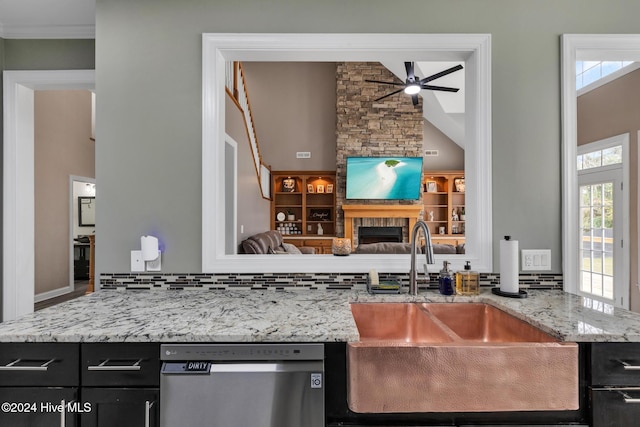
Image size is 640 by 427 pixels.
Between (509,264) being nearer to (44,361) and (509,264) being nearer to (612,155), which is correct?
(44,361)

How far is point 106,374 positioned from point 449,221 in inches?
299

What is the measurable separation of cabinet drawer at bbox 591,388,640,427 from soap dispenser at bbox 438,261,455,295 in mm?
671

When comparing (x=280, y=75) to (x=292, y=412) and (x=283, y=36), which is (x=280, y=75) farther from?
(x=292, y=412)

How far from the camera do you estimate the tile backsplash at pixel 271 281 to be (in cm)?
183

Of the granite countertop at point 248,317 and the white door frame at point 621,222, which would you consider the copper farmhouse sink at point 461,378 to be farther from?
the white door frame at point 621,222

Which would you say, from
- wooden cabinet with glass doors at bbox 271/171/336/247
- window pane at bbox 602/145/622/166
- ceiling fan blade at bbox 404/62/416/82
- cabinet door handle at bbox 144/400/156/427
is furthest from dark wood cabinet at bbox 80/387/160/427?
wooden cabinet with glass doors at bbox 271/171/336/247

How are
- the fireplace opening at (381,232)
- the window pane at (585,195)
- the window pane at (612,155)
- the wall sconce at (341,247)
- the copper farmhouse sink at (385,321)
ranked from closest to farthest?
the copper farmhouse sink at (385,321), the wall sconce at (341,247), the window pane at (612,155), the window pane at (585,195), the fireplace opening at (381,232)

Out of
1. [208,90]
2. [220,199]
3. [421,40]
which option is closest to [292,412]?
[220,199]

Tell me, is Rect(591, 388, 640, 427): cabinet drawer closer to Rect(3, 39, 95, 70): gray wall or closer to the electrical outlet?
the electrical outlet

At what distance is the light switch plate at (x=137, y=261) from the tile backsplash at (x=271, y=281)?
4 centimetres

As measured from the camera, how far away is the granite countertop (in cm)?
115

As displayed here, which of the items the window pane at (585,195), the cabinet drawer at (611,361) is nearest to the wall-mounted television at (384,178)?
the window pane at (585,195)

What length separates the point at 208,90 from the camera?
73.1 inches

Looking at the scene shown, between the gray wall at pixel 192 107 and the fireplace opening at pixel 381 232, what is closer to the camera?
the gray wall at pixel 192 107
